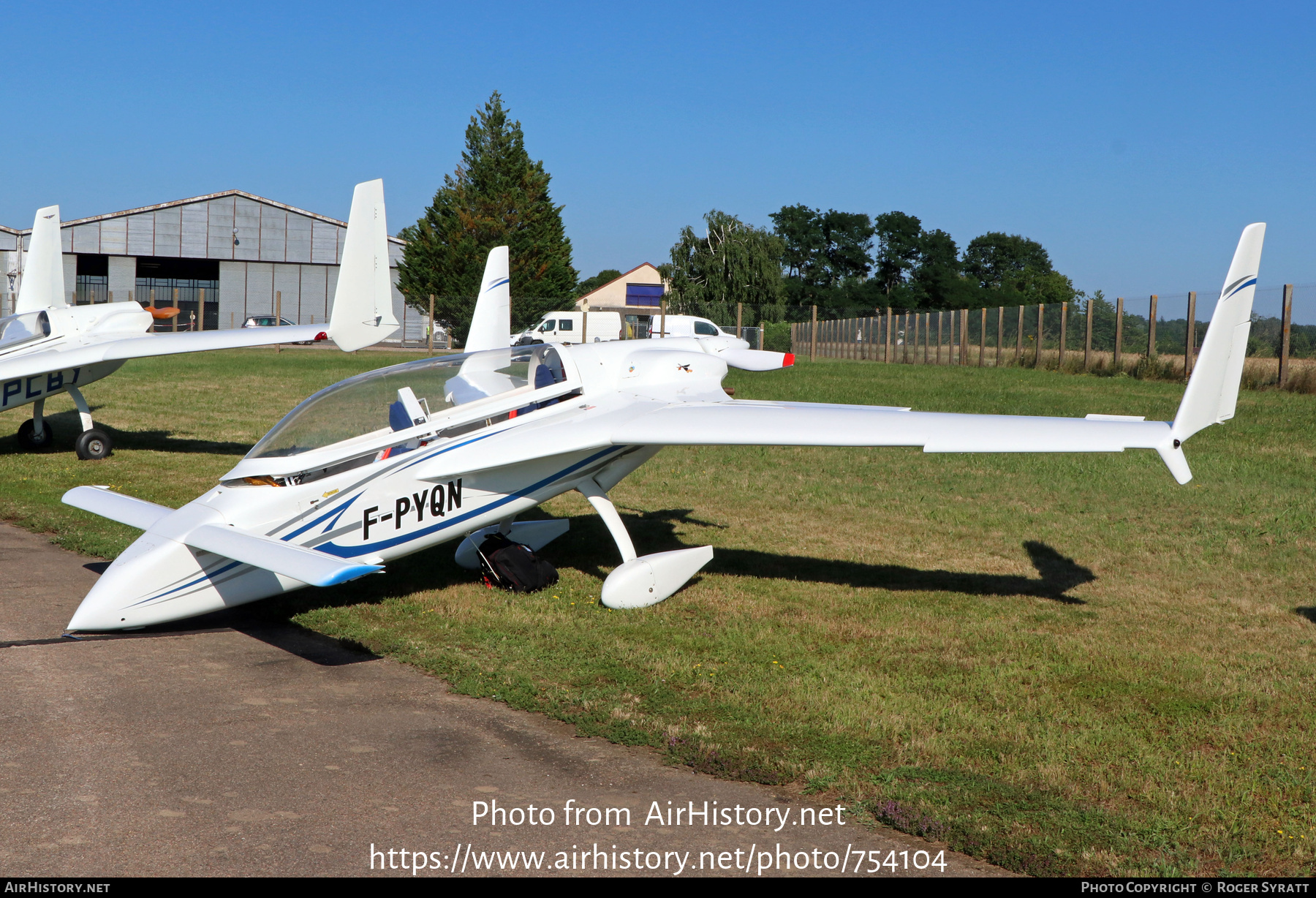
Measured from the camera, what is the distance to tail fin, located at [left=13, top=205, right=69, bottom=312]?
57.1 ft

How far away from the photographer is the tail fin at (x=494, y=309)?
464 inches

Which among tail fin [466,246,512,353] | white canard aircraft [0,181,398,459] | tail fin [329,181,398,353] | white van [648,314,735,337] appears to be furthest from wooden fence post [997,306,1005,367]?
tail fin [329,181,398,353]

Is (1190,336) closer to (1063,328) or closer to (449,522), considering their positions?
(1063,328)

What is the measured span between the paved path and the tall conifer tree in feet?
150

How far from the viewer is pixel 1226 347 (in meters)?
7.46

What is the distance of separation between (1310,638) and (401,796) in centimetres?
660

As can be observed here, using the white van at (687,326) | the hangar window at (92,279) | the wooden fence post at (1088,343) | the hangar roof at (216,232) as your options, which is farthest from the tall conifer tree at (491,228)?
the wooden fence post at (1088,343)

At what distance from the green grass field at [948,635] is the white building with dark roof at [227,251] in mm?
49661

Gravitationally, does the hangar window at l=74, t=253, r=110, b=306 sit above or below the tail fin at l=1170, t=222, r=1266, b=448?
above

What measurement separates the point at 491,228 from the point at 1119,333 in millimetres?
33690

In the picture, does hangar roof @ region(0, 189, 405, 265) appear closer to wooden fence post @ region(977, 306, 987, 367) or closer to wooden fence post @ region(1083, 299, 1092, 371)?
wooden fence post @ region(977, 306, 987, 367)

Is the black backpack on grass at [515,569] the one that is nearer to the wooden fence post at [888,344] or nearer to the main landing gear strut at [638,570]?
the main landing gear strut at [638,570]

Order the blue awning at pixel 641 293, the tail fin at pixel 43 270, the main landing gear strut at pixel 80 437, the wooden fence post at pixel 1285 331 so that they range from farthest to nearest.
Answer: the blue awning at pixel 641 293, the wooden fence post at pixel 1285 331, the tail fin at pixel 43 270, the main landing gear strut at pixel 80 437
